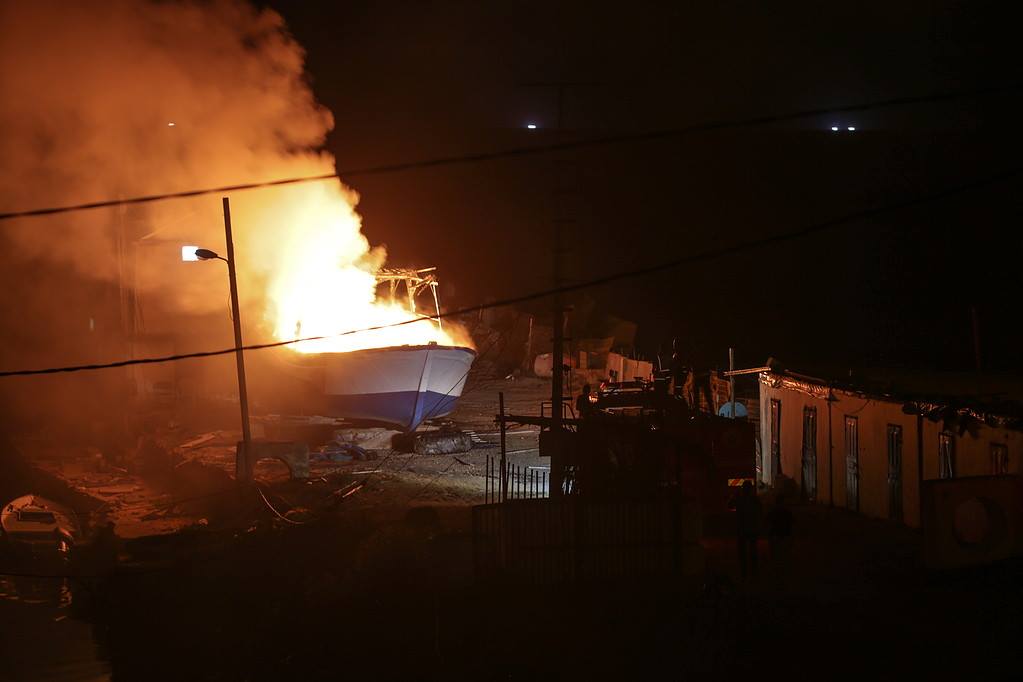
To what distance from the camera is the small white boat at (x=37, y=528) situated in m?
19.0

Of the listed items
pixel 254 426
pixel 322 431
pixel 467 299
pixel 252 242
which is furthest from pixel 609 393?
pixel 467 299

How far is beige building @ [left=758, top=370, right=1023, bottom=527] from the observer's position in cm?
1351

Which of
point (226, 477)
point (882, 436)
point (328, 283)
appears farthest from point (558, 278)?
point (328, 283)

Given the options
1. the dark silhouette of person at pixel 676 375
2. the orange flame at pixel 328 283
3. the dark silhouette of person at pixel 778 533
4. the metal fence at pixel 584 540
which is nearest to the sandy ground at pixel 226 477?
the orange flame at pixel 328 283

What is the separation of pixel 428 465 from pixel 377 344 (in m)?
7.45

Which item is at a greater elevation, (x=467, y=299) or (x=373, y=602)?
(x=467, y=299)

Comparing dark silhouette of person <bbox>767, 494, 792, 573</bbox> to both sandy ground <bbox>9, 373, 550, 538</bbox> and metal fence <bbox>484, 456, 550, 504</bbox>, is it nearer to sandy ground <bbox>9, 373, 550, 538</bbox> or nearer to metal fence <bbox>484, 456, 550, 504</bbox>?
metal fence <bbox>484, 456, 550, 504</bbox>

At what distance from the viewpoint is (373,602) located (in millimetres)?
13836

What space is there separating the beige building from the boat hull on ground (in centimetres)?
1113

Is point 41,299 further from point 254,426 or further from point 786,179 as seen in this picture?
point 786,179

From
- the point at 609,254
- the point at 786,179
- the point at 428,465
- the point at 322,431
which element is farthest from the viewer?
the point at 609,254

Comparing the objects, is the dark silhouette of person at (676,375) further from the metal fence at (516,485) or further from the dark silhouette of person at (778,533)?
the dark silhouette of person at (778,533)

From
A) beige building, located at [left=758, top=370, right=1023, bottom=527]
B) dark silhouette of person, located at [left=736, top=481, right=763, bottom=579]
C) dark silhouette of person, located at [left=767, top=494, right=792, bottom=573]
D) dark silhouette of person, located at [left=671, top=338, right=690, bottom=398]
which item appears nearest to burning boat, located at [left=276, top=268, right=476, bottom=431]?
beige building, located at [left=758, top=370, right=1023, bottom=527]

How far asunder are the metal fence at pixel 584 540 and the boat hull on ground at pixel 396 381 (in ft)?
53.7
